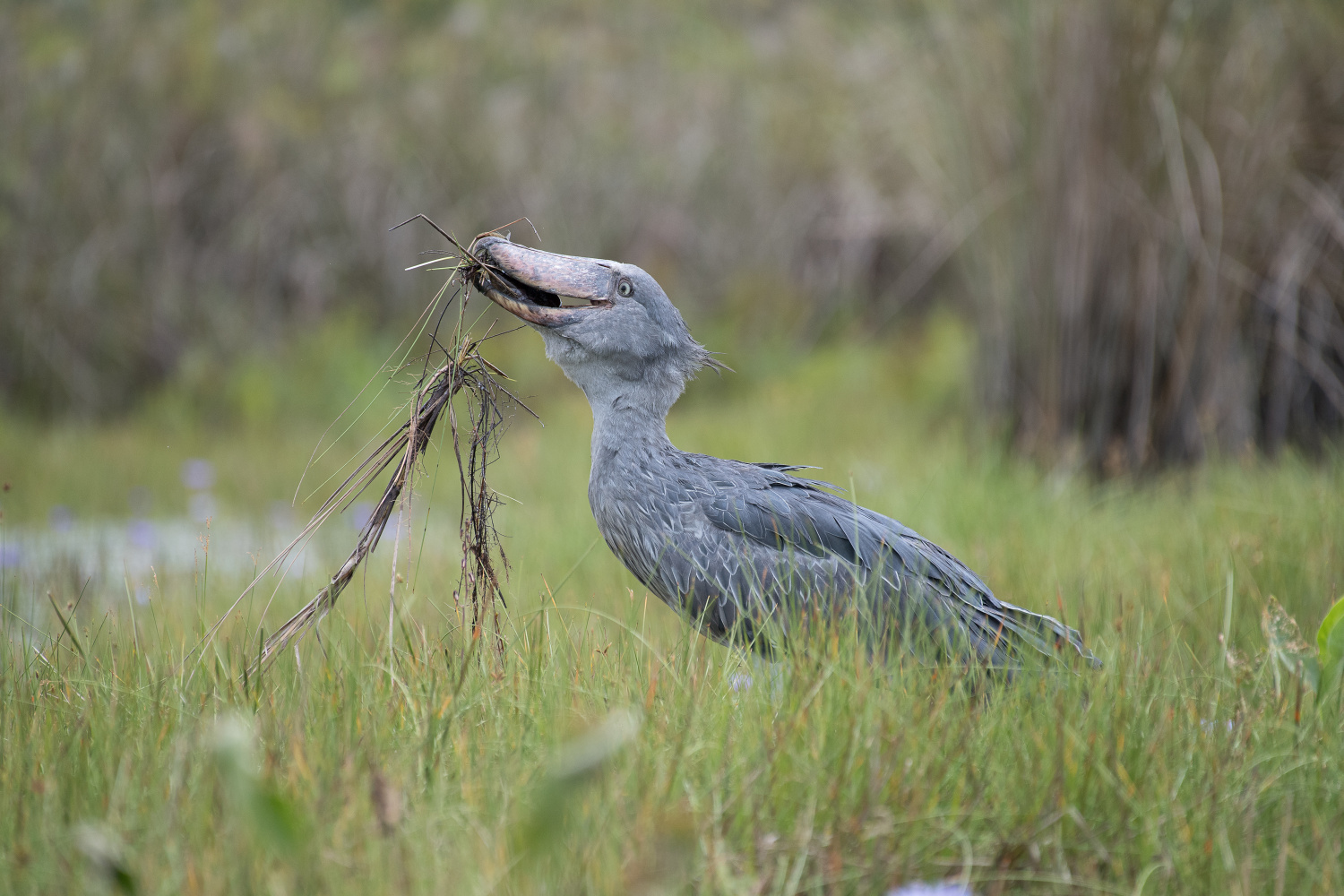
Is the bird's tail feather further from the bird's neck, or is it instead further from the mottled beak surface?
the mottled beak surface

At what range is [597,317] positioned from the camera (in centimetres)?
244

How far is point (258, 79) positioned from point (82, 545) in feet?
15.2

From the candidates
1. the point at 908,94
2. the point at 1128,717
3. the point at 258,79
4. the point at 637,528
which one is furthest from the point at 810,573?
the point at 258,79

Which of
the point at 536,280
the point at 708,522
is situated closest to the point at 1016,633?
the point at 708,522

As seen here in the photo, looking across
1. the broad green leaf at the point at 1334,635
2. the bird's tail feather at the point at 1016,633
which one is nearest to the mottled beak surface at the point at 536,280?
the bird's tail feather at the point at 1016,633

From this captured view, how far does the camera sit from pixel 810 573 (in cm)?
237

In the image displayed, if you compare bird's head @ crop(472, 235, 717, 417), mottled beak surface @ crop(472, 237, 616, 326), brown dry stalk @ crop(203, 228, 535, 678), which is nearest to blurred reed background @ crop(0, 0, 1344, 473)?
bird's head @ crop(472, 235, 717, 417)

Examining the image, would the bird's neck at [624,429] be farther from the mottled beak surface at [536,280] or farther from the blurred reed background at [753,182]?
the blurred reed background at [753,182]

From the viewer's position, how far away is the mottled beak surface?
2.37 m

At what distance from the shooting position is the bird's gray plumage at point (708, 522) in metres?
2.31

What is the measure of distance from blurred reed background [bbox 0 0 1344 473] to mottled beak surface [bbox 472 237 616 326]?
9.49 ft

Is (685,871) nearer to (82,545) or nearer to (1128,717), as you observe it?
(1128,717)

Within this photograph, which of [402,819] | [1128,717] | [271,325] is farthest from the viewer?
[271,325]

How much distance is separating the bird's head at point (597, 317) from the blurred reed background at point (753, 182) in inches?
106
